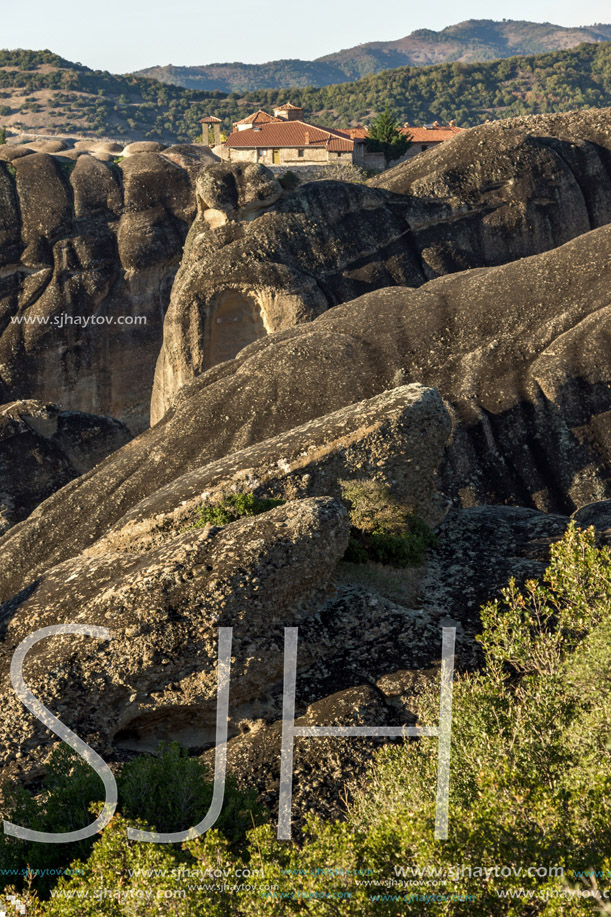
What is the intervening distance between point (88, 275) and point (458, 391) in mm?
29338

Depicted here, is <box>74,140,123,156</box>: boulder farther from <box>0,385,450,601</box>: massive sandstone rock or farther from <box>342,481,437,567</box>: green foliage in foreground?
<box>342,481,437,567</box>: green foliage in foreground

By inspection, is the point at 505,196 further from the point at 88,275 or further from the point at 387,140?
the point at 387,140

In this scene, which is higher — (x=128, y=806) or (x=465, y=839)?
(x=465, y=839)

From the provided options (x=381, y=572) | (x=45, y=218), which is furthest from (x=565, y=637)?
(x=45, y=218)

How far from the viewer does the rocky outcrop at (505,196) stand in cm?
4088

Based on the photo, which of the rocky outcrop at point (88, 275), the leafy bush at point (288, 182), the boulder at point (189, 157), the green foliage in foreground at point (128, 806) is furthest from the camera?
the boulder at point (189, 157)

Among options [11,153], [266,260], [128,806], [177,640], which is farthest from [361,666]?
[11,153]

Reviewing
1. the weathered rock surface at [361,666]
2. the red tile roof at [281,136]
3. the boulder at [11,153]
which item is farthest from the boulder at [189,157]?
the weathered rock surface at [361,666]

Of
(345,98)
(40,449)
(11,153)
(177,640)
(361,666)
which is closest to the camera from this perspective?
(177,640)

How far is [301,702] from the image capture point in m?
14.9

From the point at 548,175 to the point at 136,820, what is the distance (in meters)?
36.5

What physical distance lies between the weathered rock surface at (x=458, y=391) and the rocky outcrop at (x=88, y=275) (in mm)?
22122

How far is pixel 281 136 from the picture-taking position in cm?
7725

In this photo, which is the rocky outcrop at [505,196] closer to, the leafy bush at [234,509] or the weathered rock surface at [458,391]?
the weathered rock surface at [458,391]
